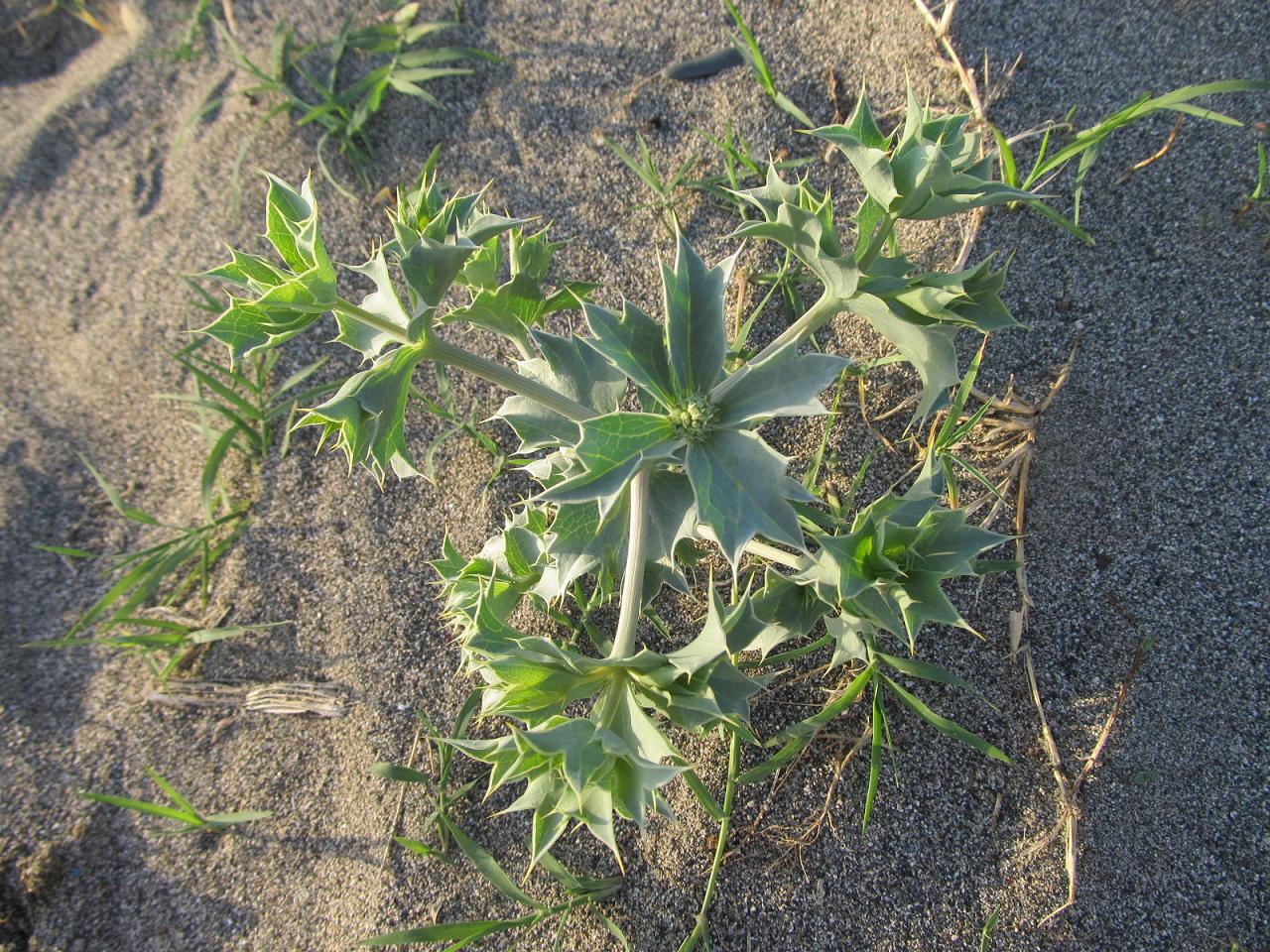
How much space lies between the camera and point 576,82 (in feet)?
9.30

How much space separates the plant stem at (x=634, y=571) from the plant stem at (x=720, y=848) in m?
0.48

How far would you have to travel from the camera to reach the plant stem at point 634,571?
177 centimetres

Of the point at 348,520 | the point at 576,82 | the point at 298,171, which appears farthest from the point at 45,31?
the point at 348,520

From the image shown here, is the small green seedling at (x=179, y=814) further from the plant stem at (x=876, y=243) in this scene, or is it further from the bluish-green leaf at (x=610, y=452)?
the plant stem at (x=876, y=243)

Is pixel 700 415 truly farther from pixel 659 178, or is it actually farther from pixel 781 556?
pixel 659 178

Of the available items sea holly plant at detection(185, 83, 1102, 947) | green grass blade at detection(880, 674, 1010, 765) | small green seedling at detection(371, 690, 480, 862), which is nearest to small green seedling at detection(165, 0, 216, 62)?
sea holly plant at detection(185, 83, 1102, 947)

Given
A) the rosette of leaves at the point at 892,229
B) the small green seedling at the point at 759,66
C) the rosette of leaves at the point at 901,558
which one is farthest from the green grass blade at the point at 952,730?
the small green seedling at the point at 759,66

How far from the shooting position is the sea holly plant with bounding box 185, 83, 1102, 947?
1562mm

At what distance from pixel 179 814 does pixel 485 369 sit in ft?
5.05

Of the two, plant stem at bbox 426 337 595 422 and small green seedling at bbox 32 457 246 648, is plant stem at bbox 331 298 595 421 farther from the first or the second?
small green seedling at bbox 32 457 246 648

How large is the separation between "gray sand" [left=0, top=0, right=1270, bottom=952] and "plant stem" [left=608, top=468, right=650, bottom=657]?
0.61 meters

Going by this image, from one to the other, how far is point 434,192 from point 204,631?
1.47m

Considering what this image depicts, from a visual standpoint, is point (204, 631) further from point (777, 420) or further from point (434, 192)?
point (777, 420)

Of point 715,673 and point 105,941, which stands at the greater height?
point 715,673
